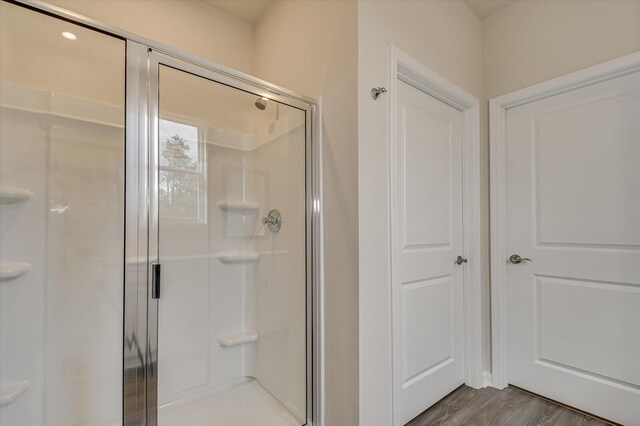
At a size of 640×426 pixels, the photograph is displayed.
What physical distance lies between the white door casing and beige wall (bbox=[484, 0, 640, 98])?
Answer: 0.33ft

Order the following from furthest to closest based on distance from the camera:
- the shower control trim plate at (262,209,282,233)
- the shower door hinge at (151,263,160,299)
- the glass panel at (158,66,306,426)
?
the shower control trim plate at (262,209,282,233), the glass panel at (158,66,306,426), the shower door hinge at (151,263,160,299)

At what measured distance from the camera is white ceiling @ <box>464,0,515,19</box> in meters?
2.06

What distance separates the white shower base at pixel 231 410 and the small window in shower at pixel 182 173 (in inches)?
39.3

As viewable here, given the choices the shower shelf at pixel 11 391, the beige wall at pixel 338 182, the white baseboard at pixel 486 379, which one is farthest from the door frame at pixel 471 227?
the shower shelf at pixel 11 391

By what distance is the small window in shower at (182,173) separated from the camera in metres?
1.43

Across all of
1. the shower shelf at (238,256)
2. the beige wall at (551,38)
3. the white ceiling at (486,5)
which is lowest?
the shower shelf at (238,256)

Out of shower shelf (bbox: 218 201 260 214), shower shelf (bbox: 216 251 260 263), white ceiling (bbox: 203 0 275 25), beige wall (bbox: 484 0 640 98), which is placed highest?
white ceiling (bbox: 203 0 275 25)

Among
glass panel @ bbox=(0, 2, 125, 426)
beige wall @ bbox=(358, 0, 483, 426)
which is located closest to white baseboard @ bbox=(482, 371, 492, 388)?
beige wall @ bbox=(358, 0, 483, 426)

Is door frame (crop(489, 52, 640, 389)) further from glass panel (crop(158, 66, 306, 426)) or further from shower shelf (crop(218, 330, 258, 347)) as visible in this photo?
shower shelf (crop(218, 330, 258, 347))

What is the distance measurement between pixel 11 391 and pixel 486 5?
3.43 metres

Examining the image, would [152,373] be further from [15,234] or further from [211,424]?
[15,234]

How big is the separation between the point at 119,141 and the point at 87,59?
356 millimetres

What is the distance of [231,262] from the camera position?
75.0 inches

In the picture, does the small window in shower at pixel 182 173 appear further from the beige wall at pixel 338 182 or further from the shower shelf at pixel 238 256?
the beige wall at pixel 338 182
